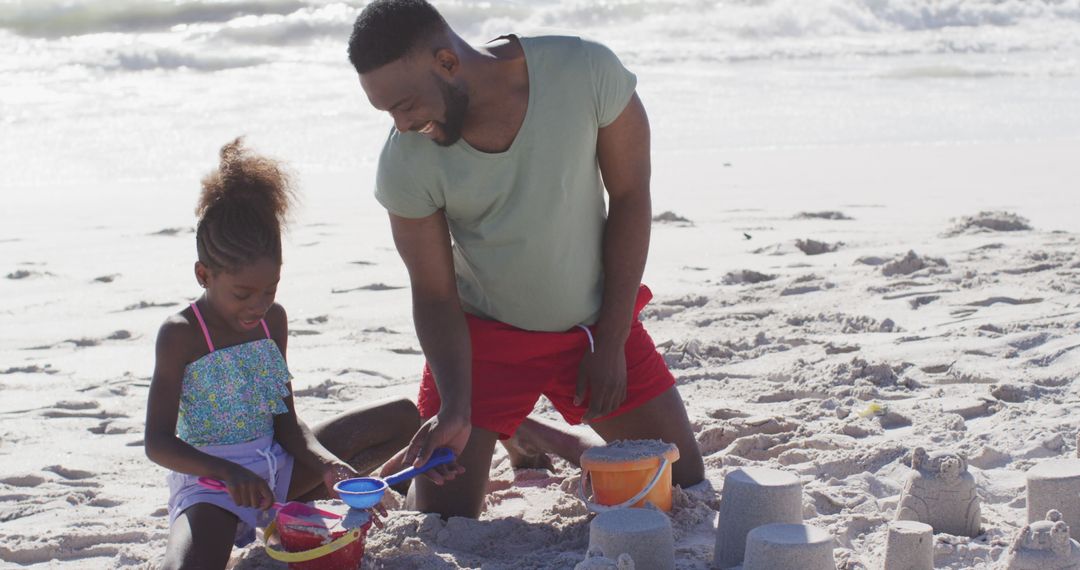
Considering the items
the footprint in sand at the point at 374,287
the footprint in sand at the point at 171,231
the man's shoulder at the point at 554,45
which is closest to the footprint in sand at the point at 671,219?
the footprint in sand at the point at 374,287

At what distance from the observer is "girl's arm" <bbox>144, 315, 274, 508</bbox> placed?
2.43 m

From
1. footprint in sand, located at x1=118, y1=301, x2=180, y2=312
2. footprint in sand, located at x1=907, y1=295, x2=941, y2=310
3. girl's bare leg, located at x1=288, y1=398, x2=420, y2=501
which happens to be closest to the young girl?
girl's bare leg, located at x1=288, y1=398, x2=420, y2=501

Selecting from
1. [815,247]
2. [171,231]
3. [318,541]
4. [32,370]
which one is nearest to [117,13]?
[171,231]

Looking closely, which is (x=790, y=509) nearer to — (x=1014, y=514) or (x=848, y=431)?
(x=1014, y=514)

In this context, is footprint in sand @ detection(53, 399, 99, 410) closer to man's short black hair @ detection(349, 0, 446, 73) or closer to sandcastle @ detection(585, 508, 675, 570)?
man's short black hair @ detection(349, 0, 446, 73)

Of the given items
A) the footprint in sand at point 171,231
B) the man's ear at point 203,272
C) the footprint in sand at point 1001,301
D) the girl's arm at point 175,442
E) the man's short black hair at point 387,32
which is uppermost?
the man's short black hair at point 387,32

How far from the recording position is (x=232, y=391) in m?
2.65

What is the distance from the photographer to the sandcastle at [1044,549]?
2094 mm

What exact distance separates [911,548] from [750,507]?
310mm

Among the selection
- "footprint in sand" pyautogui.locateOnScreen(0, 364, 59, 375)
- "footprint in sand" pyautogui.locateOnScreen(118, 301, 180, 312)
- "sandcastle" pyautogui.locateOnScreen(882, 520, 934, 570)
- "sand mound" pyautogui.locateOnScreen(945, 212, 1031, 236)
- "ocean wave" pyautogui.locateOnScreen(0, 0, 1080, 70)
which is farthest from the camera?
"ocean wave" pyautogui.locateOnScreen(0, 0, 1080, 70)

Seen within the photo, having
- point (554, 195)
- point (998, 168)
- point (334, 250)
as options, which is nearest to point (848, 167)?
point (998, 168)

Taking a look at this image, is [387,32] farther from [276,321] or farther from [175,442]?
[175,442]

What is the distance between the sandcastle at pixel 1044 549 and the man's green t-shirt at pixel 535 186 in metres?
1.17

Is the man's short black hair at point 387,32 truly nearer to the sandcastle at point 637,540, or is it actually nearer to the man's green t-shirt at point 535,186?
the man's green t-shirt at point 535,186
